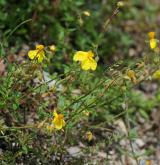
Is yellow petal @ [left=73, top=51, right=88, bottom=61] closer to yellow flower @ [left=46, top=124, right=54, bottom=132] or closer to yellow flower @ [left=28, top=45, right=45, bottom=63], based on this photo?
yellow flower @ [left=28, top=45, right=45, bottom=63]

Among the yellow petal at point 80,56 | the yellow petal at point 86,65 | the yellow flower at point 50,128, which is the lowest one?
the yellow flower at point 50,128

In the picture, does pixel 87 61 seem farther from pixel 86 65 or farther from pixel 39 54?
pixel 39 54

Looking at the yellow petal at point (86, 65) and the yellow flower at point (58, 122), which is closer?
the yellow flower at point (58, 122)

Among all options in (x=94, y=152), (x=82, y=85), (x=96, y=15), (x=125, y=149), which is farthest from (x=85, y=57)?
(x=96, y=15)

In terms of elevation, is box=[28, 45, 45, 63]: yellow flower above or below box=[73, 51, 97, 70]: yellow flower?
above

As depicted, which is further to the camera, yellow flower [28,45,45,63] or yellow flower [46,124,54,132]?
yellow flower [28,45,45,63]

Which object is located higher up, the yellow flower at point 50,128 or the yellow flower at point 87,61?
the yellow flower at point 87,61

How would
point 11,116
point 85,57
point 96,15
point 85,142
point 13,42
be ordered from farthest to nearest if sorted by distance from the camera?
point 96,15
point 13,42
point 85,142
point 11,116
point 85,57

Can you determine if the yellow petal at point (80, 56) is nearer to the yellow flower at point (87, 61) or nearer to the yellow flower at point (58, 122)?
the yellow flower at point (87, 61)

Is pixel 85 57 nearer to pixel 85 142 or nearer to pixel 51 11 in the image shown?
pixel 85 142

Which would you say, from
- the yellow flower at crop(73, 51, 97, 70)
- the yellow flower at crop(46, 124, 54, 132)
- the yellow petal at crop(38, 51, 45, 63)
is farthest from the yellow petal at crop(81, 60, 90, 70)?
the yellow flower at crop(46, 124, 54, 132)

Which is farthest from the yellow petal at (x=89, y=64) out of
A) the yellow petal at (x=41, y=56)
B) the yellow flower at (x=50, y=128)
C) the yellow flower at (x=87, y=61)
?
the yellow flower at (x=50, y=128)
